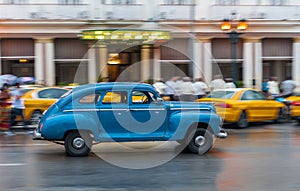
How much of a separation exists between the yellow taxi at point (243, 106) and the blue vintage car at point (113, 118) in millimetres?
5768

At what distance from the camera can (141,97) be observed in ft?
38.2

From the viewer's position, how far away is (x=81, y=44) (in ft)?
90.1

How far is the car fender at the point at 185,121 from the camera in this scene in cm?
1151

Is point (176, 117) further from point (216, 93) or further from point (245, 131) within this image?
point (216, 93)

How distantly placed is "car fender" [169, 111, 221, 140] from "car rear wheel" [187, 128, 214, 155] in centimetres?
20

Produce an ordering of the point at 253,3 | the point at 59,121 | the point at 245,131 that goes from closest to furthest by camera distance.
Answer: the point at 59,121
the point at 245,131
the point at 253,3

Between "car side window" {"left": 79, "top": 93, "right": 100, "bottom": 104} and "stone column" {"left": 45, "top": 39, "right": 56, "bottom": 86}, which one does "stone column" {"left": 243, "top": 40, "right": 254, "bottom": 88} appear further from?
"car side window" {"left": 79, "top": 93, "right": 100, "bottom": 104}

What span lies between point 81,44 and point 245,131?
44.0ft

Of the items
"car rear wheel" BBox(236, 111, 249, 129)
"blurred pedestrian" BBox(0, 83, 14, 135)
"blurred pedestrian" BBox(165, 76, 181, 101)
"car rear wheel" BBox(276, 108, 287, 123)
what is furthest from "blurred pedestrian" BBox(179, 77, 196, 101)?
"blurred pedestrian" BBox(0, 83, 14, 135)

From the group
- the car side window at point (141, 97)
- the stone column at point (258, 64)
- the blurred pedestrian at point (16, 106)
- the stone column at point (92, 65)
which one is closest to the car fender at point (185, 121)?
the car side window at point (141, 97)

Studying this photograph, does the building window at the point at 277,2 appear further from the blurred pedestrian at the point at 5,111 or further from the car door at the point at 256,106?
the blurred pedestrian at the point at 5,111

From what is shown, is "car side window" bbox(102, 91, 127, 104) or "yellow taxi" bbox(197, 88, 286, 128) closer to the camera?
"car side window" bbox(102, 91, 127, 104)

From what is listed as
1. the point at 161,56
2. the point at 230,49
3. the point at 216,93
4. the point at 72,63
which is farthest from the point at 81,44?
the point at 216,93

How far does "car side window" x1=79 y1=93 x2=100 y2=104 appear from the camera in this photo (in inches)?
451
